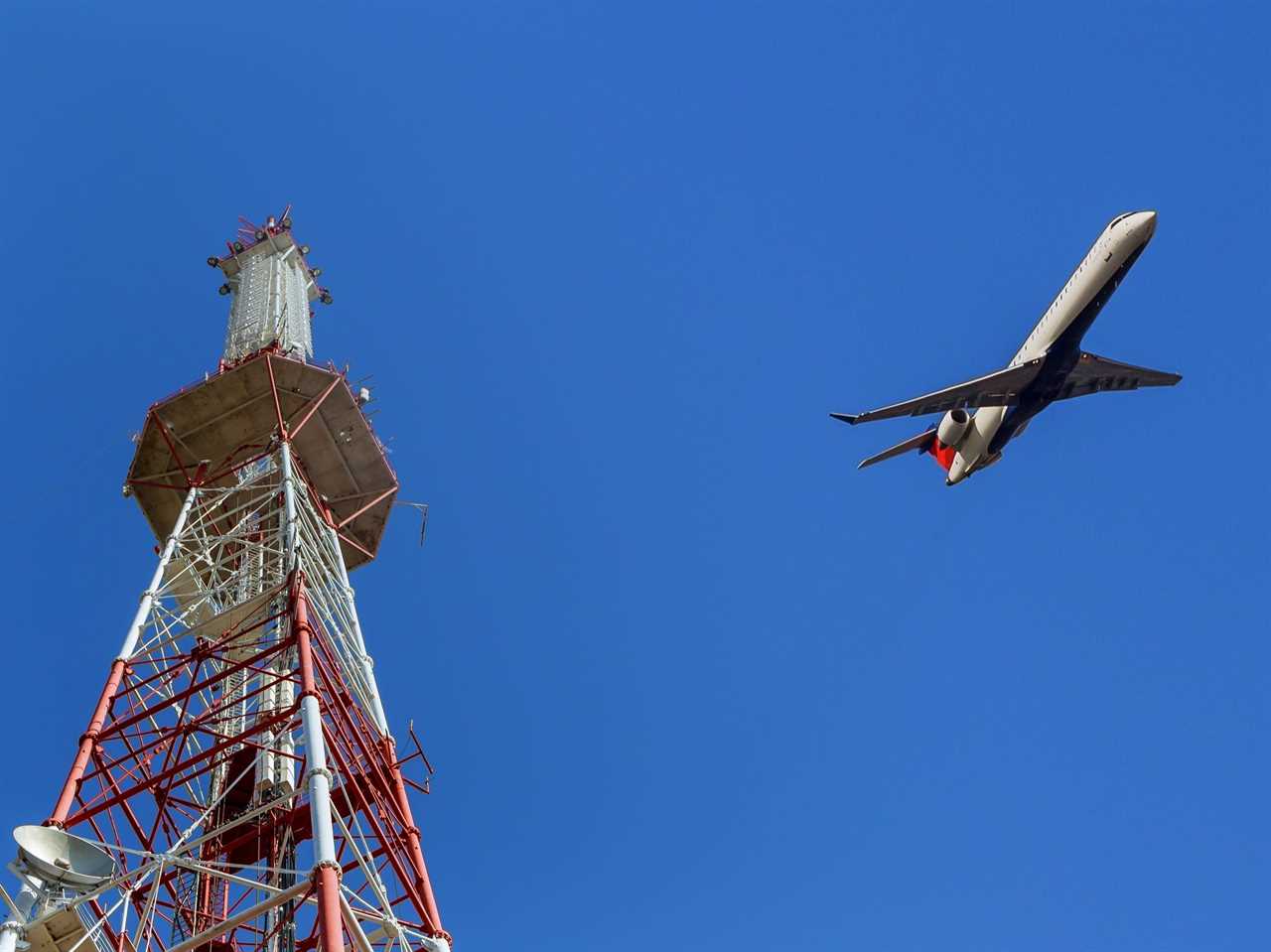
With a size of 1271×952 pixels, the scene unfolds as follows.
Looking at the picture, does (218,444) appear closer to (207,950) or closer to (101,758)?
(101,758)

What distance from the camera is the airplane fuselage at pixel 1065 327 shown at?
1880 inches

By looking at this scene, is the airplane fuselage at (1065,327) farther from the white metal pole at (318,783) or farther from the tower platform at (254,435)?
the white metal pole at (318,783)

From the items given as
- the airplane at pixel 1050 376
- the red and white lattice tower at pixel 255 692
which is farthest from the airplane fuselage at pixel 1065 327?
the red and white lattice tower at pixel 255 692

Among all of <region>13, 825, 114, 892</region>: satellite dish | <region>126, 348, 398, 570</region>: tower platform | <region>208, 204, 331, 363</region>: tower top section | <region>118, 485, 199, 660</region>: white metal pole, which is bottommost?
<region>13, 825, 114, 892</region>: satellite dish

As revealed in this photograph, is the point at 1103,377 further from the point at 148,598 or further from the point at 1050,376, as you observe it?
the point at 148,598

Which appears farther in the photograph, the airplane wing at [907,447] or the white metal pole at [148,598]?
the airplane wing at [907,447]

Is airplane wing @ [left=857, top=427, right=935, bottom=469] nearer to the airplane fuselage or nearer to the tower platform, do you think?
the airplane fuselage

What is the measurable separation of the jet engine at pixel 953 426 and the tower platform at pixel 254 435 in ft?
91.7

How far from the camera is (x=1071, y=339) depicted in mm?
49906

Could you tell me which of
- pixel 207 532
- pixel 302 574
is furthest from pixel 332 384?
pixel 302 574

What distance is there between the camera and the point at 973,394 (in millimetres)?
A: 50781

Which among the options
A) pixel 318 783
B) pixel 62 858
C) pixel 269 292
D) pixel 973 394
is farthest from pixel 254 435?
pixel 973 394

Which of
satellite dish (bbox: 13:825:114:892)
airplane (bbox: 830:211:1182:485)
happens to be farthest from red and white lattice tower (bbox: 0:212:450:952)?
airplane (bbox: 830:211:1182:485)

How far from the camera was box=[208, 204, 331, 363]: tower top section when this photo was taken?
38625 millimetres
